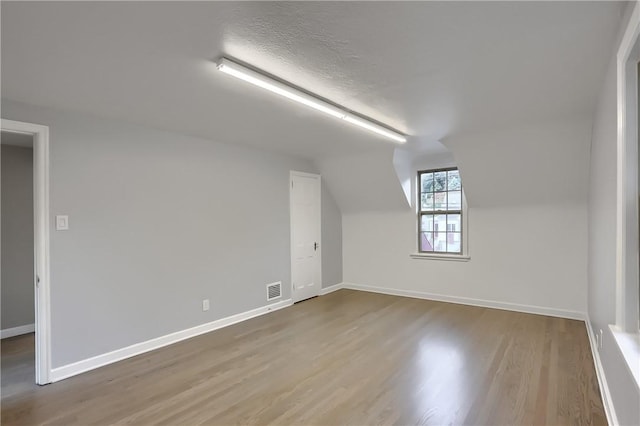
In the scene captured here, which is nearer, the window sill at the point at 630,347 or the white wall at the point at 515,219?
the window sill at the point at 630,347

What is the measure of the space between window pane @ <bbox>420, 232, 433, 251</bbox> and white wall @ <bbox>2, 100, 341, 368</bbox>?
8.76ft

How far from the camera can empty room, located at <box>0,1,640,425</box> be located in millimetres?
1818

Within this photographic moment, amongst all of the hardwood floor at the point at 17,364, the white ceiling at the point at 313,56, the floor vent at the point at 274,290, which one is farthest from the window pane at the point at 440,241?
the hardwood floor at the point at 17,364

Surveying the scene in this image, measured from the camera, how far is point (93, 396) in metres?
2.62

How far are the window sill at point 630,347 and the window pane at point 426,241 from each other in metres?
3.69

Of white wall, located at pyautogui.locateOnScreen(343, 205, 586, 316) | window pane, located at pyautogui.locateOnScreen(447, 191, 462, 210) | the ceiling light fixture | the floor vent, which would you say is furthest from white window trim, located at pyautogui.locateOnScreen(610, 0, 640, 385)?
the floor vent

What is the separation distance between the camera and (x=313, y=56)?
6.85 feet

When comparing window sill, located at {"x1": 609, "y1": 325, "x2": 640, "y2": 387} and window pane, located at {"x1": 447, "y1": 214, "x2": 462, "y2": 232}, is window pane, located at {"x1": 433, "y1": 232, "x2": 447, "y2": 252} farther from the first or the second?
window sill, located at {"x1": 609, "y1": 325, "x2": 640, "y2": 387}

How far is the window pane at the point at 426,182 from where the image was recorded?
18.7ft

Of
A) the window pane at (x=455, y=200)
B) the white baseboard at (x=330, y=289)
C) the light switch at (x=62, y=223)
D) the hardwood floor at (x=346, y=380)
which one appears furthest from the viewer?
the white baseboard at (x=330, y=289)

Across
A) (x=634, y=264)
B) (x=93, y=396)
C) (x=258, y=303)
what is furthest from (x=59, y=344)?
(x=634, y=264)

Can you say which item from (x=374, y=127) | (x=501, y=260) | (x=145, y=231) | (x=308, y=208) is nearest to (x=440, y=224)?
(x=501, y=260)

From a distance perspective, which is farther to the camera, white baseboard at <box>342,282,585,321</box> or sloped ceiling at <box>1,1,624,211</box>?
white baseboard at <box>342,282,585,321</box>

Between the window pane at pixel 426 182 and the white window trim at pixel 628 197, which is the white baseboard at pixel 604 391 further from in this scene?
the window pane at pixel 426 182
